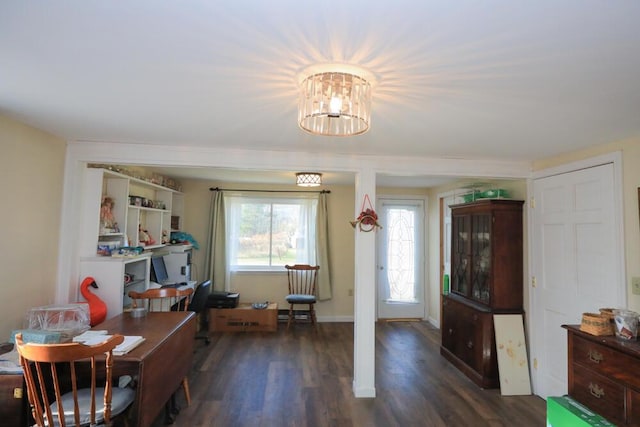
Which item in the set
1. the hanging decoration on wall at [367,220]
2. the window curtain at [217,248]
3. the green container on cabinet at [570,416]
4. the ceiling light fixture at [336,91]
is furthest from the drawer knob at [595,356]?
the window curtain at [217,248]

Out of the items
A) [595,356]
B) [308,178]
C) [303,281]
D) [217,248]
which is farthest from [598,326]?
[217,248]

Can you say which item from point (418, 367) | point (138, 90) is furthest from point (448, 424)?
point (138, 90)

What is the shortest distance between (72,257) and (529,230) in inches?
161

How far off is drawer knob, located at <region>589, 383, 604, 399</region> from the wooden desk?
2632mm

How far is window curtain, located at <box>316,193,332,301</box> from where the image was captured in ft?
17.3

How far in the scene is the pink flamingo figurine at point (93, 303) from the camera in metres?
2.66

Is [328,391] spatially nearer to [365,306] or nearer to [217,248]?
[365,306]

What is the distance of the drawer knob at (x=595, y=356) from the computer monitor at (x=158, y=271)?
4.21 m

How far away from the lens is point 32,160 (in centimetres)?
236

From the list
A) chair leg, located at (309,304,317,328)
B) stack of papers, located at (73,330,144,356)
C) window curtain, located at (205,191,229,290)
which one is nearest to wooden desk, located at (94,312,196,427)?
stack of papers, located at (73,330,144,356)

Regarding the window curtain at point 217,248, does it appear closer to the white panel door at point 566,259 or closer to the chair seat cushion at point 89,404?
the chair seat cushion at point 89,404

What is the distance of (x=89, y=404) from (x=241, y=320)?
296 centimetres

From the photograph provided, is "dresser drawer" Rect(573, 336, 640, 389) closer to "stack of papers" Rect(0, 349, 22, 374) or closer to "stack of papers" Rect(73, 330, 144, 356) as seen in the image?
"stack of papers" Rect(73, 330, 144, 356)

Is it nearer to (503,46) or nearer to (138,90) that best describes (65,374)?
(138,90)
